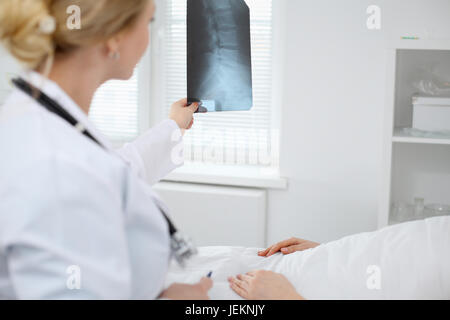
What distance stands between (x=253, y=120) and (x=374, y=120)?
2.00 ft

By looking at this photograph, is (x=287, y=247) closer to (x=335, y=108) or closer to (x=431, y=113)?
(x=431, y=113)

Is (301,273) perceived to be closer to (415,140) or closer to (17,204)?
(17,204)

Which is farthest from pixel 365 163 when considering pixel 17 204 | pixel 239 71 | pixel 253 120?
pixel 17 204

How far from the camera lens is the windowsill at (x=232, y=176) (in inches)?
97.1

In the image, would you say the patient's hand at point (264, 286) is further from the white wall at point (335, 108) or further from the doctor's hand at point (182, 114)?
the white wall at point (335, 108)

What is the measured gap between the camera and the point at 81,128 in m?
0.84

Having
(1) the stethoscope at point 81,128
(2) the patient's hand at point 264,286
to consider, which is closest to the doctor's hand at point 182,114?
(2) the patient's hand at point 264,286

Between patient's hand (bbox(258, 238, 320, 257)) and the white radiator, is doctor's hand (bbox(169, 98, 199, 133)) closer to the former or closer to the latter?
patient's hand (bbox(258, 238, 320, 257))

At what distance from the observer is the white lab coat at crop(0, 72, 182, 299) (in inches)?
28.2

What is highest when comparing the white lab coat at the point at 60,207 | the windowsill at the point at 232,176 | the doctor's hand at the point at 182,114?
the doctor's hand at the point at 182,114

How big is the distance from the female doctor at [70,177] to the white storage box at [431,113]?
137 cm

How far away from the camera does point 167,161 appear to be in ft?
4.92

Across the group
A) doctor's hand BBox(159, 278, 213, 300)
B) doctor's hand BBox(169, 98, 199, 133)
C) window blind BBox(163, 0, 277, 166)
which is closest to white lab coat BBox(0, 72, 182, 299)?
doctor's hand BBox(159, 278, 213, 300)

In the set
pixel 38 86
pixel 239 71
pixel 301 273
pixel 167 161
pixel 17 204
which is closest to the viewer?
pixel 17 204
